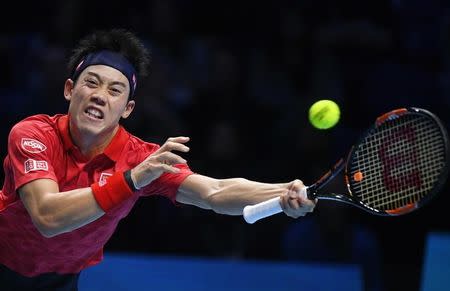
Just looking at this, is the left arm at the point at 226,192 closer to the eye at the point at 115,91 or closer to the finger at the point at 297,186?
the finger at the point at 297,186

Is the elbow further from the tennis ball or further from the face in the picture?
the tennis ball

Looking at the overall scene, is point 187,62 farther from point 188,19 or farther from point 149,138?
point 149,138

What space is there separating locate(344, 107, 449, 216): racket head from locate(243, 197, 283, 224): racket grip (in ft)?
1.24

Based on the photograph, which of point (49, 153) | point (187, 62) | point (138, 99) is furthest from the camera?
point (187, 62)

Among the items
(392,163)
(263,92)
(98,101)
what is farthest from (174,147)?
(263,92)

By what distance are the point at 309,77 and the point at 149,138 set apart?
168 cm

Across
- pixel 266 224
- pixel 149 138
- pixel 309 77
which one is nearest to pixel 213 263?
pixel 266 224

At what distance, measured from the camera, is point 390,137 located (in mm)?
4312

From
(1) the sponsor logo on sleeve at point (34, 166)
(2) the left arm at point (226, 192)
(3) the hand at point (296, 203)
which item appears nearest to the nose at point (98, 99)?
(1) the sponsor logo on sleeve at point (34, 166)

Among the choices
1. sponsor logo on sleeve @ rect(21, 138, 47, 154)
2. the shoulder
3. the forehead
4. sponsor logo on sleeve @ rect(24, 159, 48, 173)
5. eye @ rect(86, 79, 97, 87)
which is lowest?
sponsor logo on sleeve @ rect(24, 159, 48, 173)

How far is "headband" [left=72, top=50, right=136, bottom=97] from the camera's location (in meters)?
4.41

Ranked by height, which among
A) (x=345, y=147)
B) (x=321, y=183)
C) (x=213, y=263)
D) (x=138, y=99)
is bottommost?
(x=213, y=263)

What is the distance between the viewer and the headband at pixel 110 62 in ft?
14.5

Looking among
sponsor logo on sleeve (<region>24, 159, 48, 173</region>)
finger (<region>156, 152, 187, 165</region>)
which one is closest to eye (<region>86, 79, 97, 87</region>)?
sponsor logo on sleeve (<region>24, 159, 48, 173</region>)
